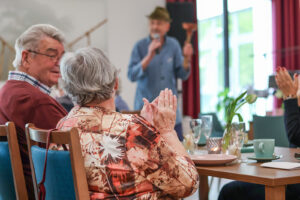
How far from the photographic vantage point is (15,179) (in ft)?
5.31

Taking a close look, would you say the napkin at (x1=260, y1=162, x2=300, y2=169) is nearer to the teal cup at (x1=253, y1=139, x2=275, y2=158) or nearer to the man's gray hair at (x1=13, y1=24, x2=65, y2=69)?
the teal cup at (x1=253, y1=139, x2=275, y2=158)

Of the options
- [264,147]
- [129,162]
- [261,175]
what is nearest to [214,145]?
[264,147]

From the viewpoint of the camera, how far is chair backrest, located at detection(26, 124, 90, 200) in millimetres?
1273

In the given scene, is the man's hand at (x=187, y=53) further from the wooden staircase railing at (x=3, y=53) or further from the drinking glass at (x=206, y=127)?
the wooden staircase railing at (x=3, y=53)

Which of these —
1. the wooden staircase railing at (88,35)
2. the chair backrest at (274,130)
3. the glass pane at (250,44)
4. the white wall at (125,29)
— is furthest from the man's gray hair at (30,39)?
the glass pane at (250,44)

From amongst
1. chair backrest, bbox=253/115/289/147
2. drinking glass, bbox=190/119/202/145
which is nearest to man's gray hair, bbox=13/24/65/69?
drinking glass, bbox=190/119/202/145

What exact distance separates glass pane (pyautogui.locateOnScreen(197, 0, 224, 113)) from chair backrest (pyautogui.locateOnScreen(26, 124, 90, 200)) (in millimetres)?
4846

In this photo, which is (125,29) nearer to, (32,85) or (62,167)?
(32,85)

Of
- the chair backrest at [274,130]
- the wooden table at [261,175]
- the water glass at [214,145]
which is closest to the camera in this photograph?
the wooden table at [261,175]

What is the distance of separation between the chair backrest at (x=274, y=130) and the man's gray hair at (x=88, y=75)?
184cm

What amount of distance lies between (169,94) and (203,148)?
730 millimetres

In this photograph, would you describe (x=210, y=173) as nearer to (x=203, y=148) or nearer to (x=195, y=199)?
(x=203, y=148)

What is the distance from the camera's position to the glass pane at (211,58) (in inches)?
245

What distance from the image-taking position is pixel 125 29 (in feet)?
17.1
